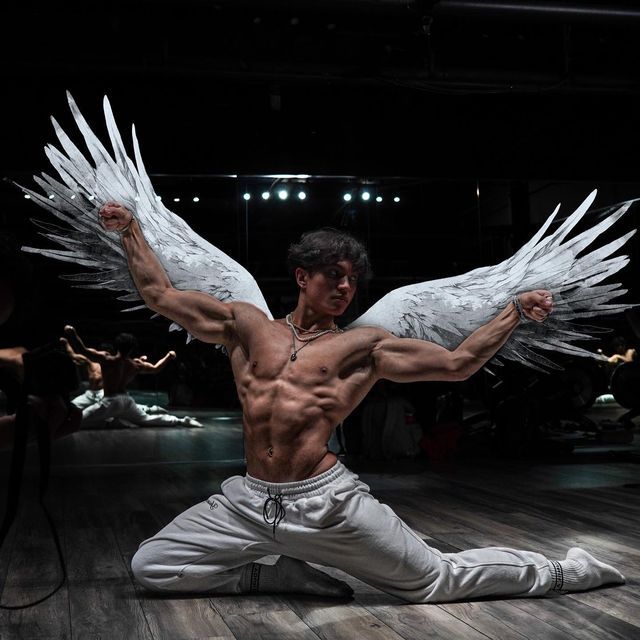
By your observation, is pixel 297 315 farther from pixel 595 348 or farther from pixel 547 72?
pixel 595 348

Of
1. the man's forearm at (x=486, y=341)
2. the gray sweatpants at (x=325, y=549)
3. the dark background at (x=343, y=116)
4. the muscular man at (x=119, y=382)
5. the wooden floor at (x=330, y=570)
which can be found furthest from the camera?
Result: the muscular man at (x=119, y=382)

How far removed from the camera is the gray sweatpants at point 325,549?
8.87ft

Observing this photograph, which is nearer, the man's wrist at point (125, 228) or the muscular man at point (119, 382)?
→ the man's wrist at point (125, 228)

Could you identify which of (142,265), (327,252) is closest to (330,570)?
(327,252)

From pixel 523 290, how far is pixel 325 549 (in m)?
1.13

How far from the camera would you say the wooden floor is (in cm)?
255

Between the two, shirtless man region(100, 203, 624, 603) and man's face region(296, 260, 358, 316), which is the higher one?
man's face region(296, 260, 358, 316)

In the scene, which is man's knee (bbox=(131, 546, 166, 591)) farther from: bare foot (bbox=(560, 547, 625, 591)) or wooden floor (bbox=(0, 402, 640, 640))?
bare foot (bbox=(560, 547, 625, 591))

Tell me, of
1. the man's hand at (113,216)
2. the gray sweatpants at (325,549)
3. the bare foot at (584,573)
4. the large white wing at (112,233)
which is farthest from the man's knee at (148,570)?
the bare foot at (584,573)

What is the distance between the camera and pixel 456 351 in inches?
111

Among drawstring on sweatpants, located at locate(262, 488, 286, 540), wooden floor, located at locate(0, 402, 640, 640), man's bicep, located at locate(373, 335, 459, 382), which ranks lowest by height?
wooden floor, located at locate(0, 402, 640, 640)

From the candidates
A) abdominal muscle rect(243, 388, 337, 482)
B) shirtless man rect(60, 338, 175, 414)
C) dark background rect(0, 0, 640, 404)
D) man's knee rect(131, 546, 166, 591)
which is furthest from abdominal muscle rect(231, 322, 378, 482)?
shirtless man rect(60, 338, 175, 414)

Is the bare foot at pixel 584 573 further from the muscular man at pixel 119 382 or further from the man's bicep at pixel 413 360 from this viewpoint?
the muscular man at pixel 119 382

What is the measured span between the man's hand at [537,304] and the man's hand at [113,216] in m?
1.35
